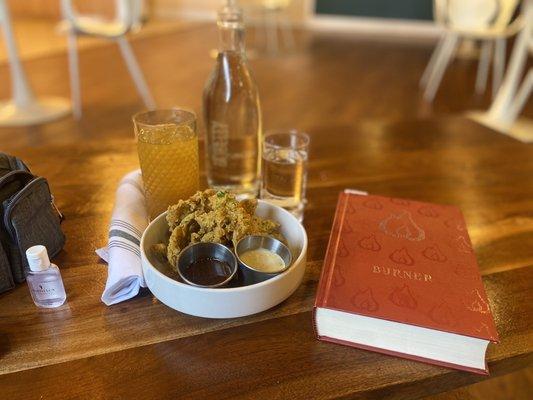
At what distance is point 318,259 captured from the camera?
0.66 m

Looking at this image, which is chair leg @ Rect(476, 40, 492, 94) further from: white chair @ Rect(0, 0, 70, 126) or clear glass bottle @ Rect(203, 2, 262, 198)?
clear glass bottle @ Rect(203, 2, 262, 198)

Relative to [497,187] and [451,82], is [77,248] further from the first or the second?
[451,82]

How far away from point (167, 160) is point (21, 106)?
2117 mm

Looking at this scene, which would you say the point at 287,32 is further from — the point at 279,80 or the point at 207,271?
the point at 207,271

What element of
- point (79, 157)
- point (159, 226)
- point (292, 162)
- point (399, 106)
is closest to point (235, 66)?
point (292, 162)

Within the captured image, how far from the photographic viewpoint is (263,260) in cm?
57

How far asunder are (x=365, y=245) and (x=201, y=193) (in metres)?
0.23

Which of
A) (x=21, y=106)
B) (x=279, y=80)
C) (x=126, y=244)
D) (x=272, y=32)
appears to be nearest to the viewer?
(x=126, y=244)

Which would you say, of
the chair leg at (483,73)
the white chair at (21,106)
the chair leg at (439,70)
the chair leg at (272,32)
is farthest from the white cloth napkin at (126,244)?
the chair leg at (272,32)

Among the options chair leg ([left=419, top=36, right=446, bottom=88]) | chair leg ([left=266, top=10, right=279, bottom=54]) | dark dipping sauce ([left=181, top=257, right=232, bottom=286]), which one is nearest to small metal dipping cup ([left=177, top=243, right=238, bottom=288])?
dark dipping sauce ([left=181, top=257, right=232, bottom=286])

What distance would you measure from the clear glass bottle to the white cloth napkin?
0.14 meters

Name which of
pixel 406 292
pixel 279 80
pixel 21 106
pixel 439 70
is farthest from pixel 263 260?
pixel 439 70

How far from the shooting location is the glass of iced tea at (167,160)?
65 cm

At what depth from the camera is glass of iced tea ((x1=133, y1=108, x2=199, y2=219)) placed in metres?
0.65
